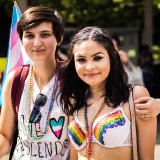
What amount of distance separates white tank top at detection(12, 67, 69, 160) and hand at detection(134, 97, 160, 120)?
494 millimetres

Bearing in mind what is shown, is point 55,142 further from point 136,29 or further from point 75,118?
point 136,29

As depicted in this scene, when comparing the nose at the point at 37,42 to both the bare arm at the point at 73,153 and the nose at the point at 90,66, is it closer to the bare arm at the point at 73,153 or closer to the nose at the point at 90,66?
the nose at the point at 90,66

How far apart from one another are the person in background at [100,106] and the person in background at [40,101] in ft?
0.33

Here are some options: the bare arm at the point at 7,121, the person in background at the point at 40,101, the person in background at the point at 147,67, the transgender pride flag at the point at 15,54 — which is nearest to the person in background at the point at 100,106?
the person in background at the point at 40,101

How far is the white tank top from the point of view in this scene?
2.58 meters

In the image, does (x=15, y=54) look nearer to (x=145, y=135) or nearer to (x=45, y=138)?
(x=45, y=138)

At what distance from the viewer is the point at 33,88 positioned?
2.75 metres

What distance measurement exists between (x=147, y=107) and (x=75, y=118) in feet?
1.52

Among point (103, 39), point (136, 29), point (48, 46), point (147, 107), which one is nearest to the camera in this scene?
point (147, 107)

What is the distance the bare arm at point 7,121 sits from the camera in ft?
9.05

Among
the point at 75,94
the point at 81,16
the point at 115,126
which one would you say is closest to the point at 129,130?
the point at 115,126


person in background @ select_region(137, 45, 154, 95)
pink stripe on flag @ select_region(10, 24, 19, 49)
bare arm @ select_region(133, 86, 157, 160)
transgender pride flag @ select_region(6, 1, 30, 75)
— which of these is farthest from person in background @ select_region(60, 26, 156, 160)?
person in background @ select_region(137, 45, 154, 95)

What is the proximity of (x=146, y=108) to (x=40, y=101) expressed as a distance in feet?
2.39

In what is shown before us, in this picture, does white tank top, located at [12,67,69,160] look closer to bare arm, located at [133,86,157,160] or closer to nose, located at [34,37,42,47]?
nose, located at [34,37,42,47]
